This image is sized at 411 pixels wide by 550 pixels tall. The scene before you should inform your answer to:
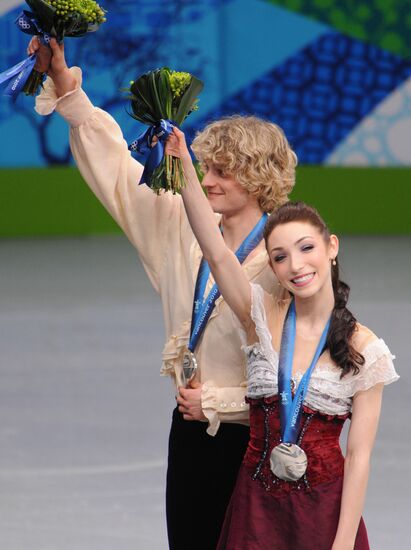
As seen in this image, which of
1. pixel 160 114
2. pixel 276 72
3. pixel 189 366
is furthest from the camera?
pixel 276 72

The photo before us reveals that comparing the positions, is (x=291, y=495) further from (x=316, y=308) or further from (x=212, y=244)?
(x=212, y=244)

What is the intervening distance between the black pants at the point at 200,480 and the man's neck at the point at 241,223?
1.45ft

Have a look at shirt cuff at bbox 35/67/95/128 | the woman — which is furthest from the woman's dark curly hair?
shirt cuff at bbox 35/67/95/128

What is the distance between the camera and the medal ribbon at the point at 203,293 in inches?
117

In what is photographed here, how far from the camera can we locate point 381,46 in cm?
1299

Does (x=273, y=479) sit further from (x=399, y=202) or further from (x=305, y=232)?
(x=399, y=202)

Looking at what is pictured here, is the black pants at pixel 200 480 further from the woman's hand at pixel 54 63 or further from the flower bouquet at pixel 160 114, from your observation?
the woman's hand at pixel 54 63

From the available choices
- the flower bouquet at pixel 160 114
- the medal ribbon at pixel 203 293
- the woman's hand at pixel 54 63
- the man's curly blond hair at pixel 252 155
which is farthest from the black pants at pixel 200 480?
the woman's hand at pixel 54 63

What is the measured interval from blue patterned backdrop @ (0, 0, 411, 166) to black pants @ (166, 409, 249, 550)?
9807mm

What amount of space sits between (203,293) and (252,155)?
1.11ft

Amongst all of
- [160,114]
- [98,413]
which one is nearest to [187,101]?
[160,114]

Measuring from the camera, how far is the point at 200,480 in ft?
10.1

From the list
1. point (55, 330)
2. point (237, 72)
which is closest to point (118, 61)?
point (237, 72)

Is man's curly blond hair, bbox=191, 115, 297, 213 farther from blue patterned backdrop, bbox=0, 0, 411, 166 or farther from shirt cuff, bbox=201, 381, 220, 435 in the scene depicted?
blue patterned backdrop, bbox=0, 0, 411, 166
